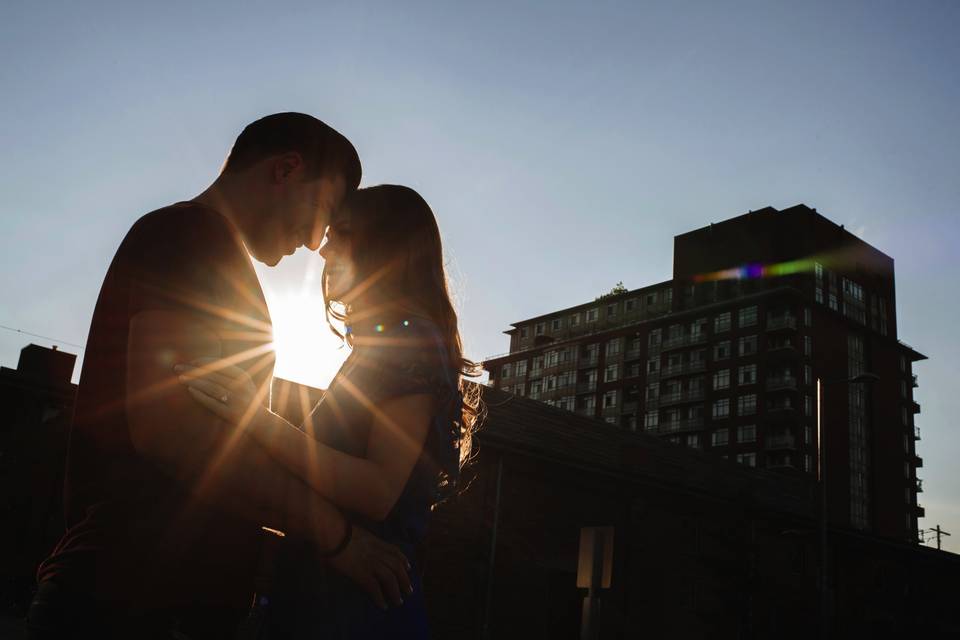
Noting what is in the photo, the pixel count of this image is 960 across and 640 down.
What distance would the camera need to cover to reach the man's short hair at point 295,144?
2096 mm

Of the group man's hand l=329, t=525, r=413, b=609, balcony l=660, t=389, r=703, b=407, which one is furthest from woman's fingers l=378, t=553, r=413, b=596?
balcony l=660, t=389, r=703, b=407

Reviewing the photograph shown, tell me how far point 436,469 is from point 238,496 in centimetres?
50

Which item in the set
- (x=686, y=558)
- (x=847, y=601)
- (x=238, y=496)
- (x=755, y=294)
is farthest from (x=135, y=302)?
(x=755, y=294)

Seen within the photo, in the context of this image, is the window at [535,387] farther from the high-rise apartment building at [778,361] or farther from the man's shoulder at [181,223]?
the man's shoulder at [181,223]

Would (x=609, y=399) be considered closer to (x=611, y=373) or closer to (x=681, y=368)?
(x=611, y=373)

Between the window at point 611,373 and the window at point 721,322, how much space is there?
11.4m

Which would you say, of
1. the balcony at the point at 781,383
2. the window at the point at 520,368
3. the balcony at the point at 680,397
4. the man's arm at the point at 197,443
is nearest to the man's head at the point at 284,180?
the man's arm at the point at 197,443

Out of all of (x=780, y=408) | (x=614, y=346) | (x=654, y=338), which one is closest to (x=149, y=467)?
(x=780, y=408)

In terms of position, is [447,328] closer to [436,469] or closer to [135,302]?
[436,469]

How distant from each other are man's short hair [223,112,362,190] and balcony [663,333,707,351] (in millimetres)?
75103

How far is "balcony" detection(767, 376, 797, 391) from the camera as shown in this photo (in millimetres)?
66812

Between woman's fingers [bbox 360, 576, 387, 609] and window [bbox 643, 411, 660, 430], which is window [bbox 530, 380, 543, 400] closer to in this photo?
window [bbox 643, 411, 660, 430]

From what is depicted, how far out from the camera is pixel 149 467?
162 centimetres

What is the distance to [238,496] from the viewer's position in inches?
64.1
